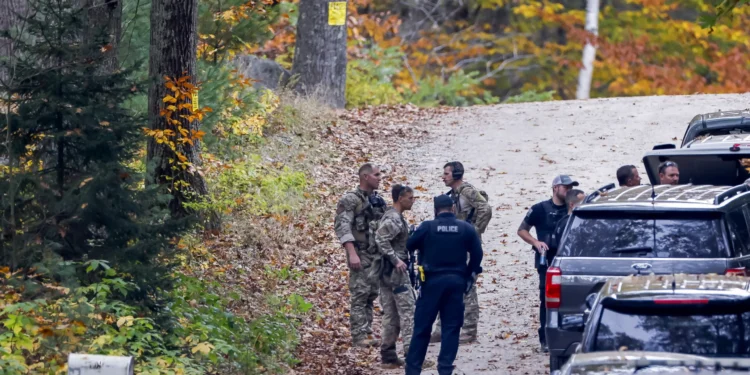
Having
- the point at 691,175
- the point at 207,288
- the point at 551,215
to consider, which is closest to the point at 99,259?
the point at 207,288

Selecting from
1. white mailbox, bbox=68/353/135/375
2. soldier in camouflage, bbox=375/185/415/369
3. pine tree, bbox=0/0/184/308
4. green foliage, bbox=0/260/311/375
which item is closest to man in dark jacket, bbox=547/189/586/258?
soldier in camouflage, bbox=375/185/415/369

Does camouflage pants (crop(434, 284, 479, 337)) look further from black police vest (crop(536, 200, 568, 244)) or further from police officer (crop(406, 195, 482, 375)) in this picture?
police officer (crop(406, 195, 482, 375))

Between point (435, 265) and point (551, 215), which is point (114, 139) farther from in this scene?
point (551, 215)

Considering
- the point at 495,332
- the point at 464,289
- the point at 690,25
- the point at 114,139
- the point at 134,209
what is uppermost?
the point at 690,25

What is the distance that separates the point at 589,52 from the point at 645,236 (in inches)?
1044

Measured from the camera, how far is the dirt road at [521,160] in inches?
477

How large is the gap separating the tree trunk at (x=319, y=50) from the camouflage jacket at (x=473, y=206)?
10.8 metres

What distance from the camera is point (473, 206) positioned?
1164 centimetres

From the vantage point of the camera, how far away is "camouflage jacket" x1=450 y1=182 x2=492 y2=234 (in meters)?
11.6

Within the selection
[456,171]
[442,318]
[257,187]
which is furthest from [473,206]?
[257,187]

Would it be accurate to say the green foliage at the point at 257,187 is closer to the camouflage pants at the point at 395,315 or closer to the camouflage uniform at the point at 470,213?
the camouflage uniform at the point at 470,213

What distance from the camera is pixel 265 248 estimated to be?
14.3 m

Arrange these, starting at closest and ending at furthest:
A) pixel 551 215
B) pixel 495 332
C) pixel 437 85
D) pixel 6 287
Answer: pixel 6 287
pixel 551 215
pixel 495 332
pixel 437 85

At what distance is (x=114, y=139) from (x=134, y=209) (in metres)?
0.60
